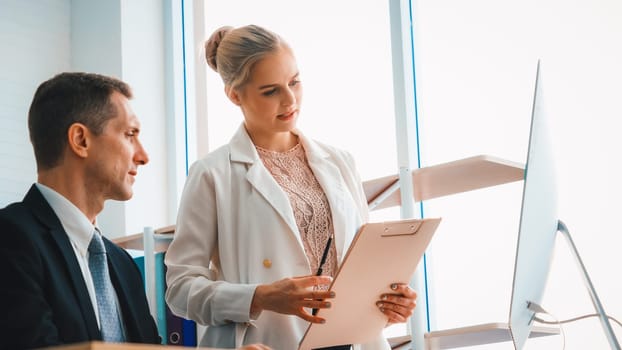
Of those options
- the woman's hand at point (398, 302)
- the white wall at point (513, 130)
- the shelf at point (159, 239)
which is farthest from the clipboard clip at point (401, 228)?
the shelf at point (159, 239)

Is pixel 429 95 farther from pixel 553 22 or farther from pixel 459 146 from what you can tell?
pixel 553 22

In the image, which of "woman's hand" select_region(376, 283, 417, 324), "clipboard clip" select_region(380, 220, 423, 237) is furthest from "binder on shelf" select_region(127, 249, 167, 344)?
"clipboard clip" select_region(380, 220, 423, 237)

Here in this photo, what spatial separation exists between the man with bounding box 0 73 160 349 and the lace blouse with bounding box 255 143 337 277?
0.34m

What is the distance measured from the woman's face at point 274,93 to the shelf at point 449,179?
57 cm

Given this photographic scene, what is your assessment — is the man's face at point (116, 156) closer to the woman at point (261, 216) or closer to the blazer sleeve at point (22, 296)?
the woman at point (261, 216)

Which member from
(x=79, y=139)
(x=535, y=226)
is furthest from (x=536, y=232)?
(x=79, y=139)

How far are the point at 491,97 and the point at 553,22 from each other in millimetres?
359

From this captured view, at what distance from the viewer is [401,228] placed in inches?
67.3

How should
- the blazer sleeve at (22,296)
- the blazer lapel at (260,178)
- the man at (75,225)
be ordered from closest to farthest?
the blazer sleeve at (22,296) → the man at (75,225) → the blazer lapel at (260,178)

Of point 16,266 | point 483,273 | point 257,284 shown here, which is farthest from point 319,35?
point 16,266

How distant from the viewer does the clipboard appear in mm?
1662

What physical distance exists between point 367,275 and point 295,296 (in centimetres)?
15

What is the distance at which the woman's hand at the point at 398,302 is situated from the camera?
1.84m

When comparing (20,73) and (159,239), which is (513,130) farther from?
(20,73)
